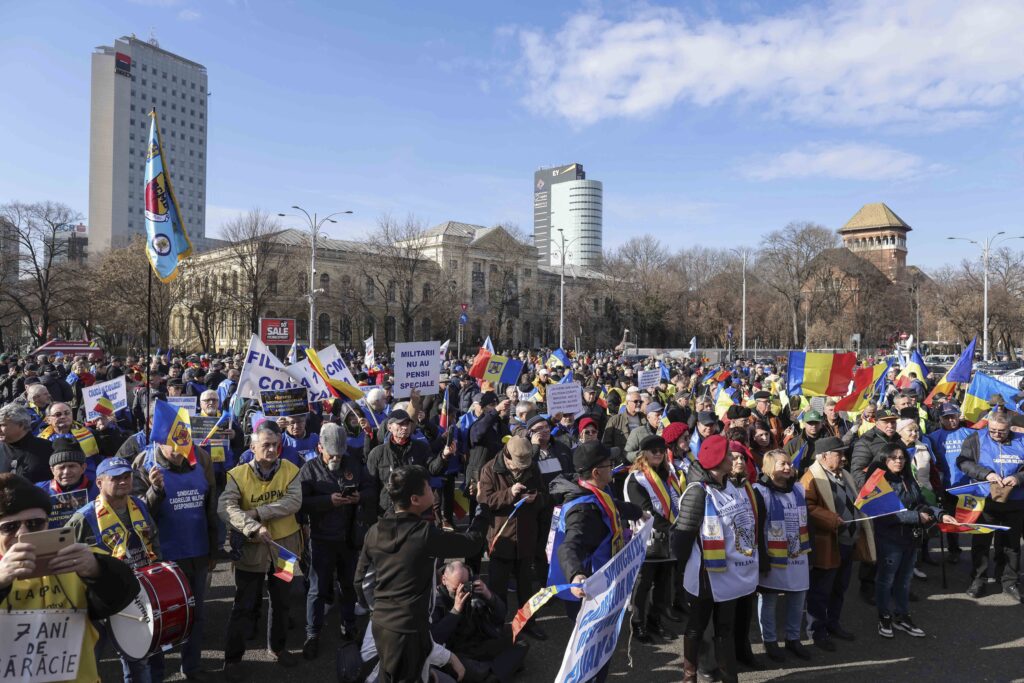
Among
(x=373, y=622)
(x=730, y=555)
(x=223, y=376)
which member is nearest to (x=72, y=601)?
(x=373, y=622)

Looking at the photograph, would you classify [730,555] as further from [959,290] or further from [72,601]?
[959,290]

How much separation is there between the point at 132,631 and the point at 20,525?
1089 millimetres

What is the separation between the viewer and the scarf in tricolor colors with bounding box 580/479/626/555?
460 centimetres

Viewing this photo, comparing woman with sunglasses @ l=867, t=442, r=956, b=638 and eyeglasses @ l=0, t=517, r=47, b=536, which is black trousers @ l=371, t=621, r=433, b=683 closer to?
eyeglasses @ l=0, t=517, r=47, b=536

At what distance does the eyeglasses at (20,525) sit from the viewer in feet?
8.42

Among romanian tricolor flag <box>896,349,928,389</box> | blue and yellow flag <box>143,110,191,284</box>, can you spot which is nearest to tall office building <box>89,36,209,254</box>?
blue and yellow flag <box>143,110,191,284</box>

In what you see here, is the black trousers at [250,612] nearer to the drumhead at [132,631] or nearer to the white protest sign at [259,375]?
the drumhead at [132,631]

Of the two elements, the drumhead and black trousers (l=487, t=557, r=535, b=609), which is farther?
black trousers (l=487, t=557, r=535, b=609)

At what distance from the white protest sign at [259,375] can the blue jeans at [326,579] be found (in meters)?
3.05

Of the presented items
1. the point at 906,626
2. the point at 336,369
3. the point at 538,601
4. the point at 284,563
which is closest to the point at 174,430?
the point at 284,563

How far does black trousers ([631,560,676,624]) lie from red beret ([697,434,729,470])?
1.36 metres

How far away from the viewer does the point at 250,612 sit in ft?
17.0

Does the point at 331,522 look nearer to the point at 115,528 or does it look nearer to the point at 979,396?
the point at 115,528

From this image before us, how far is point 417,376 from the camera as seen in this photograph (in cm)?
904
